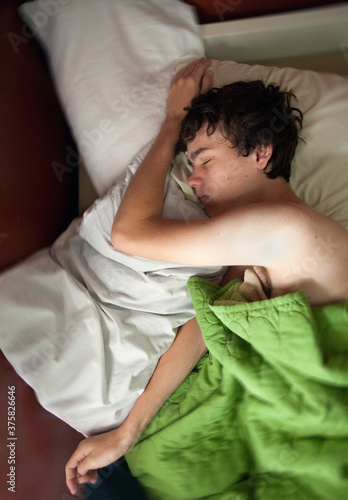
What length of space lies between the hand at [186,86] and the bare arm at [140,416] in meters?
0.52

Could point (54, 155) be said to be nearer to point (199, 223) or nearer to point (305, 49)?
point (199, 223)

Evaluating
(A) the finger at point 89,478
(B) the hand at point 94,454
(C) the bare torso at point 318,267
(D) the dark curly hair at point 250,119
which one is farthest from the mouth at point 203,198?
(A) the finger at point 89,478

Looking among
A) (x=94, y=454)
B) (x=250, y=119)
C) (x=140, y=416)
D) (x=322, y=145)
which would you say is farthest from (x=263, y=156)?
(x=94, y=454)

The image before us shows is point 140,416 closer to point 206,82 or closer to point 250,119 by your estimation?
point 250,119

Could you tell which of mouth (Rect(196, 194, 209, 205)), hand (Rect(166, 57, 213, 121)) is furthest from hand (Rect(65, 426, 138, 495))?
hand (Rect(166, 57, 213, 121))

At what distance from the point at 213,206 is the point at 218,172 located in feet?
0.25

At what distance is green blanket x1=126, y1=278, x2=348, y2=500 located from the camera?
2.43 feet

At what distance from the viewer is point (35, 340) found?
2.99 feet

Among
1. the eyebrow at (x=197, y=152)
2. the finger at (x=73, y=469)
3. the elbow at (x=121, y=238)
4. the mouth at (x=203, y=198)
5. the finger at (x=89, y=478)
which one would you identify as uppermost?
the eyebrow at (x=197, y=152)

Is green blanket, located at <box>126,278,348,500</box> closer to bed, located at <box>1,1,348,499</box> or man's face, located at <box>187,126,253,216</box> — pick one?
bed, located at <box>1,1,348,499</box>

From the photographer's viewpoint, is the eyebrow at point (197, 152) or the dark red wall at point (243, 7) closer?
the eyebrow at point (197, 152)

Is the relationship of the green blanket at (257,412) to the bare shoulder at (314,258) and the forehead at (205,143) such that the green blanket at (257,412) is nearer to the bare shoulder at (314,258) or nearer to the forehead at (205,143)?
the bare shoulder at (314,258)

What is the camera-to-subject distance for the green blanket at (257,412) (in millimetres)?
739

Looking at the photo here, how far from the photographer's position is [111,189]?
1004 millimetres
